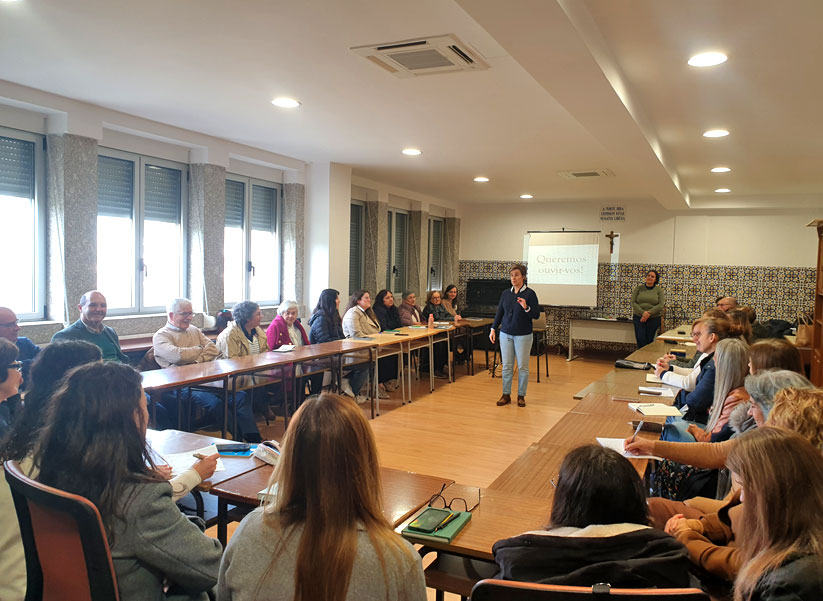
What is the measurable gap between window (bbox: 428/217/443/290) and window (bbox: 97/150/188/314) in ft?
17.8

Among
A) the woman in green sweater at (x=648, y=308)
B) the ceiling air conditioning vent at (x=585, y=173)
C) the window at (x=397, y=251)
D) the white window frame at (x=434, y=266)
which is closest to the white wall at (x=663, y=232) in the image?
the white window frame at (x=434, y=266)

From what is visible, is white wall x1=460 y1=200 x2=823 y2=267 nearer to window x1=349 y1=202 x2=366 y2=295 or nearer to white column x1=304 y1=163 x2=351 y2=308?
window x1=349 y1=202 x2=366 y2=295

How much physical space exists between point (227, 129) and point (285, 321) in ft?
6.12

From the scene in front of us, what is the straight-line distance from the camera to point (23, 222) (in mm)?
4602

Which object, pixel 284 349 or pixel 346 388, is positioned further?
pixel 346 388

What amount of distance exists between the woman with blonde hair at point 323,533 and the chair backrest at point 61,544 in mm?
311

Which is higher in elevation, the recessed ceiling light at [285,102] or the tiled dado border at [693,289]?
→ the recessed ceiling light at [285,102]

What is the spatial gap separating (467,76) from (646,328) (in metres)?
6.73

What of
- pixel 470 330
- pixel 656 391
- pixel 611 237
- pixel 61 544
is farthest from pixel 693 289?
pixel 61 544

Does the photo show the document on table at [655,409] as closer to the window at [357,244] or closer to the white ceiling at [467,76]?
the white ceiling at [467,76]

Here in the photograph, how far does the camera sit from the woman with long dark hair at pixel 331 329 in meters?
6.46

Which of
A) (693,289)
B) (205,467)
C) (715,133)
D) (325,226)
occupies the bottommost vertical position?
(205,467)

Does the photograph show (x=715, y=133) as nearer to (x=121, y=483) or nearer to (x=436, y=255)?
(x=121, y=483)

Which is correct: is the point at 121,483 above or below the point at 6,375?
below
